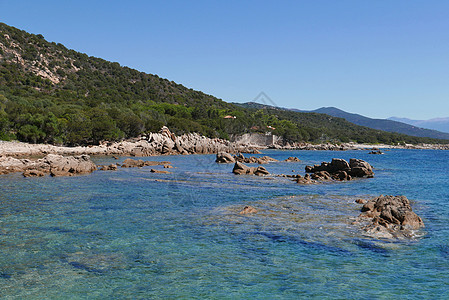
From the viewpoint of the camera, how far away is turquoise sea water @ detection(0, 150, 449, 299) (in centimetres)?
970

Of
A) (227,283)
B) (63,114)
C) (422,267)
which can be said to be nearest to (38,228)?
(227,283)

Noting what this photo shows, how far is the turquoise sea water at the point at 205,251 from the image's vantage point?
9703mm

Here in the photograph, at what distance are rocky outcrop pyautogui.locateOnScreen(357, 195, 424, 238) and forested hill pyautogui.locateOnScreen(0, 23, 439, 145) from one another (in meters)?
64.2

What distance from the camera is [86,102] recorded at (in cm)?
10631

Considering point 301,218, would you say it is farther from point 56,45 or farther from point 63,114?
point 56,45

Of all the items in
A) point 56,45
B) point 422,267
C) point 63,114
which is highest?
point 56,45

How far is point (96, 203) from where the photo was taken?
21.6m

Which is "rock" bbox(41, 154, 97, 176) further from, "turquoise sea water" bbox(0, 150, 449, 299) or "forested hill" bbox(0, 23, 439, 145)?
"forested hill" bbox(0, 23, 439, 145)

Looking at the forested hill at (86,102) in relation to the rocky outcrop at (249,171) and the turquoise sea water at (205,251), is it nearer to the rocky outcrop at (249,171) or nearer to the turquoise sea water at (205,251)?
the rocky outcrop at (249,171)

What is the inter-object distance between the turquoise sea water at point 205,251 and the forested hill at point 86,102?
5226cm

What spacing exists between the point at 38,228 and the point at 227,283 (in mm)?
10107

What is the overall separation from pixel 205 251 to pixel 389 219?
9.85 m

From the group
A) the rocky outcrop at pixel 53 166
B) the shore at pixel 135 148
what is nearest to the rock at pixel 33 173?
the rocky outcrop at pixel 53 166

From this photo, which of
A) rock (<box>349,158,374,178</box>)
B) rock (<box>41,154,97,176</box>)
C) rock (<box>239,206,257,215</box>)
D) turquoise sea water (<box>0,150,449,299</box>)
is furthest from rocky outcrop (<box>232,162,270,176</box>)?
rock (<box>239,206,257,215</box>)
